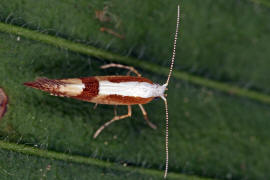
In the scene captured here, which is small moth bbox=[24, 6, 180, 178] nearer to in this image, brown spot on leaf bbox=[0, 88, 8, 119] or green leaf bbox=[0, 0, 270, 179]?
green leaf bbox=[0, 0, 270, 179]

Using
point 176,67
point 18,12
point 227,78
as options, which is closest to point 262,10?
point 227,78

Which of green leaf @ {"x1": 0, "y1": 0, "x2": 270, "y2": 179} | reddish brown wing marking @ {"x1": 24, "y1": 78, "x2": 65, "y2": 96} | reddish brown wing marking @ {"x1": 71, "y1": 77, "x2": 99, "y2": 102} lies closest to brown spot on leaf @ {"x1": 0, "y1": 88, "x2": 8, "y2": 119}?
green leaf @ {"x1": 0, "y1": 0, "x2": 270, "y2": 179}

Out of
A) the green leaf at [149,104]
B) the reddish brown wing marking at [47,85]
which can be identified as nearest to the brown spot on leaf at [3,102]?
the green leaf at [149,104]

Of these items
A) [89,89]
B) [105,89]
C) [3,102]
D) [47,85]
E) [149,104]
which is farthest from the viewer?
[149,104]

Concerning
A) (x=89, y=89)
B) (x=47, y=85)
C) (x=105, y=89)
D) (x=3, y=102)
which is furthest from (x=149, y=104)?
(x=3, y=102)

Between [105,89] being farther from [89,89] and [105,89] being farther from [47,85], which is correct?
[47,85]

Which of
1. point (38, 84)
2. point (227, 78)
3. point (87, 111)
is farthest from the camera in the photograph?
point (227, 78)

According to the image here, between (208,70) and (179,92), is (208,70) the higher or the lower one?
the higher one

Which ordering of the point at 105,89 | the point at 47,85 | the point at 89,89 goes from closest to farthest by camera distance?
the point at 47,85 < the point at 89,89 < the point at 105,89

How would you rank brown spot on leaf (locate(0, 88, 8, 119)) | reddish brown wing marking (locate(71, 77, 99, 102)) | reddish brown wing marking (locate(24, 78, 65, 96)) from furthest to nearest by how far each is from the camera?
reddish brown wing marking (locate(71, 77, 99, 102)), brown spot on leaf (locate(0, 88, 8, 119)), reddish brown wing marking (locate(24, 78, 65, 96))

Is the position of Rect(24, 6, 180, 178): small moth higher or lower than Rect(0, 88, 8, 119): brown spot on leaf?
higher

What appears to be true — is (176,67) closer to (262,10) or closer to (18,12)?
(262,10)
